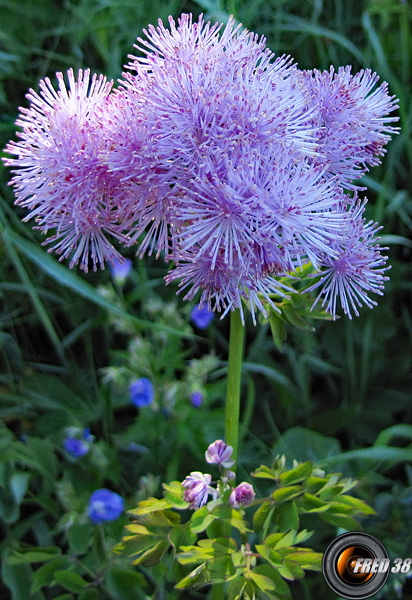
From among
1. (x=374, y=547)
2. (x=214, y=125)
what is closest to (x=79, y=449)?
(x=374, y=547)

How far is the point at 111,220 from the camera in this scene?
3.38 feet

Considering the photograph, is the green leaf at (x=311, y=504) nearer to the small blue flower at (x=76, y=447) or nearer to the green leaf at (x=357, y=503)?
the green leaf at (x=357, y=503)

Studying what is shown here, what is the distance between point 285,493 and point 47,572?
600 mm

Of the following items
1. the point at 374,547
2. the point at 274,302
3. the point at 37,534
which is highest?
the point at 274,302

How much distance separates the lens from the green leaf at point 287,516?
1.09m

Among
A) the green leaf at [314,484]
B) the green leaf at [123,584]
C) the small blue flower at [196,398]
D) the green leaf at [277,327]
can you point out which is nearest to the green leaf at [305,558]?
the green leaf at [314,484]

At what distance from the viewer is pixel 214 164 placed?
2.97 feet

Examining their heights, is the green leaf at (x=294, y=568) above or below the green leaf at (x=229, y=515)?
below

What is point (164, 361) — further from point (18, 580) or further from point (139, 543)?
point (139, 543)

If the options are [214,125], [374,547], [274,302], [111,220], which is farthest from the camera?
[374,547]

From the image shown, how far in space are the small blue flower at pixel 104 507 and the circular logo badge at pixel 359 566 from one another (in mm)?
625

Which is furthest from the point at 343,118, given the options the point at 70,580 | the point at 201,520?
the point at 70,580

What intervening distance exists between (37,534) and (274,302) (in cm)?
109

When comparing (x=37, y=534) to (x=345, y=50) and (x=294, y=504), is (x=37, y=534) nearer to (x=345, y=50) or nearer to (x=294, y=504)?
(x=294, y=504)
